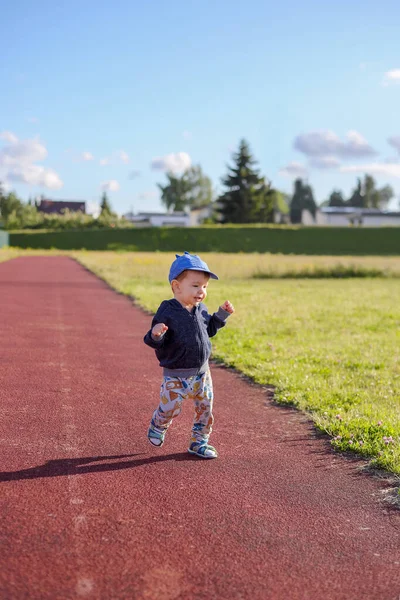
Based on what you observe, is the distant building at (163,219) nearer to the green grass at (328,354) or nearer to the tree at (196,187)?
the tree at (196,187)

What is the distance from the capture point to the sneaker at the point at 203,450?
203 inches

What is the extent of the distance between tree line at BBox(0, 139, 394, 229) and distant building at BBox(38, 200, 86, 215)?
21.4m

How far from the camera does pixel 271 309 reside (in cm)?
1574

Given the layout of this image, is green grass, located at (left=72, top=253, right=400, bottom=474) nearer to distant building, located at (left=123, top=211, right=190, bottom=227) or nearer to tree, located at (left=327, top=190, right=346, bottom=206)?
distant building, located at (left=123, top=211, right=190, bottom=227)

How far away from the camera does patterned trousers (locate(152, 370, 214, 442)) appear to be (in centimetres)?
510

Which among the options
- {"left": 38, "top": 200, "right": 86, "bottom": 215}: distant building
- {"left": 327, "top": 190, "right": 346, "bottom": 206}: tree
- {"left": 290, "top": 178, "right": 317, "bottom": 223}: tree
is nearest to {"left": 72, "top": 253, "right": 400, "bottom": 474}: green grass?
{"left": 290, "top": 178, "right": 317, "bottom": 223}: tree

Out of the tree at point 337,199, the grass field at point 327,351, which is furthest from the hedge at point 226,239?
the tree at point 337,199

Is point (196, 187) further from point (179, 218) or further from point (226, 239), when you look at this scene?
point (226, 239)

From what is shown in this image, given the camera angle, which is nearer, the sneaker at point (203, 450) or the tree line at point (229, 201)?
the sneaker at point (203, 450)

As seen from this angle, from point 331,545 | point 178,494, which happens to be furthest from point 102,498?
point 331,545

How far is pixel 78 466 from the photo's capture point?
488 cm

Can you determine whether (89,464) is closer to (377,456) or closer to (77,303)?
(377,456)

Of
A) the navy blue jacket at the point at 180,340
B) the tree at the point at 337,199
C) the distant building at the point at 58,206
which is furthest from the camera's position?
the tree at the point at 337,199

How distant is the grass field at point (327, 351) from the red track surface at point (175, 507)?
344 millimetres
